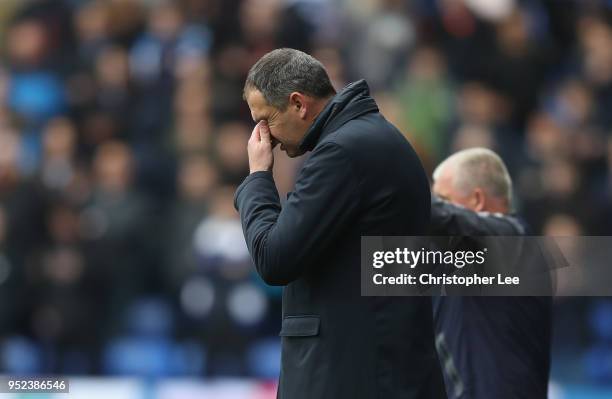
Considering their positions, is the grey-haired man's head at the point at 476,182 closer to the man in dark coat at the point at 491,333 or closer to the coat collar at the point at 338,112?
the man in dark coat at the point at 491,333

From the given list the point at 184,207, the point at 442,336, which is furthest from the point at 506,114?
the point at 442,336

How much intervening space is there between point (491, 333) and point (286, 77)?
144 cm

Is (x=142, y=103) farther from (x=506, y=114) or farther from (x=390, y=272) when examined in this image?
(x=390, y=272)

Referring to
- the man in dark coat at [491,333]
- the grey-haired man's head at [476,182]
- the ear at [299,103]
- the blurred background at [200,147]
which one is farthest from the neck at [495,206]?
the blurred background at [200,147]

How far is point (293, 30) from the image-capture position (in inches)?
408

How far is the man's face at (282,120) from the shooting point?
3445 millimetres

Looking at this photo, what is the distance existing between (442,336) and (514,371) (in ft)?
1.01

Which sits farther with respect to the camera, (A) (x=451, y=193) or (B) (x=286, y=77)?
(A) (x=451, y=193)

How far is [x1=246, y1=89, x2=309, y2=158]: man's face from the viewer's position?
3.45m

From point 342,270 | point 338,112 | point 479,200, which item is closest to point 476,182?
point 479,200

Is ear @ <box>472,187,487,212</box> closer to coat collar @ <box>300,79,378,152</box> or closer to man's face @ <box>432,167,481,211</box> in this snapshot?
man's face @ <box>432,167,481,211</box>

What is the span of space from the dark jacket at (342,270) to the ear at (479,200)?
1295mm

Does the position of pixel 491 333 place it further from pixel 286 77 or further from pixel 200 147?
pixel 200 147

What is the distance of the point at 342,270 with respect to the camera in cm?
326
